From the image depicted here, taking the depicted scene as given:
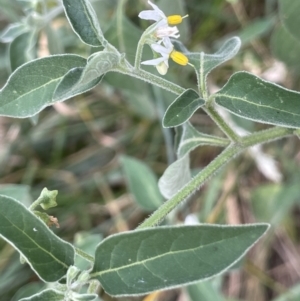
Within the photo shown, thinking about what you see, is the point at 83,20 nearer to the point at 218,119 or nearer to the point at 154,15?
the point at 154,15

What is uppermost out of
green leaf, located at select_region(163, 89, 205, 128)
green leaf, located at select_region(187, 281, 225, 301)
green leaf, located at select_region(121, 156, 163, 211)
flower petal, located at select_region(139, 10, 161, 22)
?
flower petal, located at select_region(139, 10, 161, 22)

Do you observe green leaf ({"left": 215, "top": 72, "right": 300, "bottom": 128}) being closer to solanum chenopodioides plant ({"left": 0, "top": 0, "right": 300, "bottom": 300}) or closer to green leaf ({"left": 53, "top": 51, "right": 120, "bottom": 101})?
solanum chenopodioides plant ({"left": 0, "top": 0, "right": 300, "bottom": 300})

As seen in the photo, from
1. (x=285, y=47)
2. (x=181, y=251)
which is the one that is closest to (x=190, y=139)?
(x=181, y=251)

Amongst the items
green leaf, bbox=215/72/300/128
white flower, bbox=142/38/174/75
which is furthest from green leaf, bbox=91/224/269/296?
white flower, bbox=142/38/174/75

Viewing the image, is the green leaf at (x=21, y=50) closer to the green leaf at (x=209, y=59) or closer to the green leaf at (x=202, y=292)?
the green leaf at (x=209, y=59)

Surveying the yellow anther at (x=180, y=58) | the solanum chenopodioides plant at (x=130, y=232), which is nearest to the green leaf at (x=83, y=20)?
the solanum chenopodioides plant at (x=130, y=232)

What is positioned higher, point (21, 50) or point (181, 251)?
point (21, 50)

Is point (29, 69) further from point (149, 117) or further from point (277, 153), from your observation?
point (277, 153)
